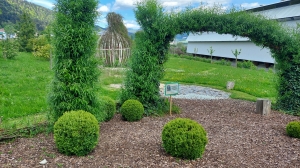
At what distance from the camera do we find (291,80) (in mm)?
→ 7867

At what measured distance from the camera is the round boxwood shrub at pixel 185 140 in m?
4.09

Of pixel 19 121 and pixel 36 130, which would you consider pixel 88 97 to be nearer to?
pixel 36 130

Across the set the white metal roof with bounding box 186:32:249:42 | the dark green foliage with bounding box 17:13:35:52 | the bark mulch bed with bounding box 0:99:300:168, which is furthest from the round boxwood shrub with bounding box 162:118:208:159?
the white metal roof with bounding box 186:32:249:42

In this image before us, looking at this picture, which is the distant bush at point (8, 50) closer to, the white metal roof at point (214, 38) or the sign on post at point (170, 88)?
the sign on post at point (170, 88)

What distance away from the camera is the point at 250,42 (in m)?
28.2

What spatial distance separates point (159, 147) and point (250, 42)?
26550 millimetres

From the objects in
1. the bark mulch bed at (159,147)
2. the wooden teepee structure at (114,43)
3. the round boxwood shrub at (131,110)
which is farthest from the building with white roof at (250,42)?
the round boxwood shrub at (131,110)

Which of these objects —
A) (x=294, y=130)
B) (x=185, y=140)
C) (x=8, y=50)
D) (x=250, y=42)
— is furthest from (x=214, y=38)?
(x=185, y=140)

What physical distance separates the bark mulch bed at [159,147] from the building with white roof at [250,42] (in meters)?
9.52

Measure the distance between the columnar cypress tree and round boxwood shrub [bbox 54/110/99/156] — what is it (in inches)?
36.3

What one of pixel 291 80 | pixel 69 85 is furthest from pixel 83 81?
pixel 291 80

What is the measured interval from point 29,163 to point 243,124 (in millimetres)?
4955

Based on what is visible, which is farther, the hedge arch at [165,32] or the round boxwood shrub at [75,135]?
the hedge arch at [165,32]

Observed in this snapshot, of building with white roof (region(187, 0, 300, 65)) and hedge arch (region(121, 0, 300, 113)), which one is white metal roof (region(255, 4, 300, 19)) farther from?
hedge arch (region(121, 0, 300, 113))
